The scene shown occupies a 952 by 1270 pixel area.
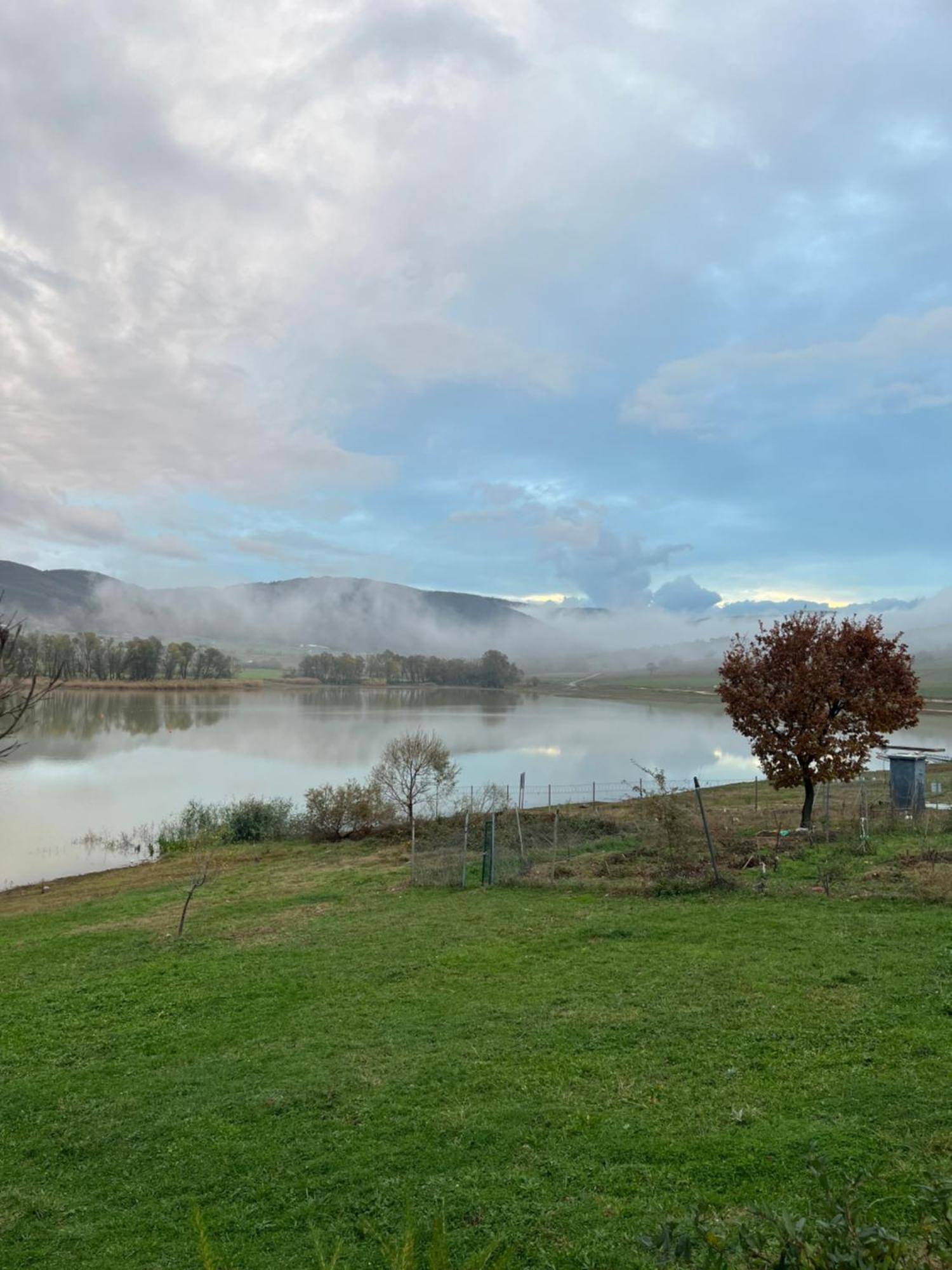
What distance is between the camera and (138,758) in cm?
4906

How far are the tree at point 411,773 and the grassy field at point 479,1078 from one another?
1687 cm

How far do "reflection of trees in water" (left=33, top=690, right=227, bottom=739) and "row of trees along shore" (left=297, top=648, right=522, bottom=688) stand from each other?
55.5m

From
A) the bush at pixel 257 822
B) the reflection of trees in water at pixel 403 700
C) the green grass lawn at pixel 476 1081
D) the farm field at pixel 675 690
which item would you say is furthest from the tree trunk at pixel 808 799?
the farm field at pixel 675 690

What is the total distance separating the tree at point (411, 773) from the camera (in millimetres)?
29375

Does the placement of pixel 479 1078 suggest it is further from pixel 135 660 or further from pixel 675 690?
pixel 675 690

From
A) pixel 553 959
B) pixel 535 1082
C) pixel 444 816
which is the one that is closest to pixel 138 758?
pixel 444 816

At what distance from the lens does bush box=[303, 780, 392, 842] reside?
91.4 ft

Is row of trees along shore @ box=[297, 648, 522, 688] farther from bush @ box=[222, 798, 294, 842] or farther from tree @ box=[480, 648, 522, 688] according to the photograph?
bush @ box=[222, 798, 294, 842]

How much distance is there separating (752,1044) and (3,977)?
1090cm

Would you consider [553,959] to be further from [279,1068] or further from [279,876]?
[279,876]

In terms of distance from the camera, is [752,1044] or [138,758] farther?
[138,758]

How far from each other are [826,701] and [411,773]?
52.2ft

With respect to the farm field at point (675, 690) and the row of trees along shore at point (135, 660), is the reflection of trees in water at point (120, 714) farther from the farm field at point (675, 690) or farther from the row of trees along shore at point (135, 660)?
the farm field at point (675, 690)

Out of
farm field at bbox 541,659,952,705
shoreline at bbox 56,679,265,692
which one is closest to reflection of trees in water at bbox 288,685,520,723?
shoreline at bbox 56,679,265,692
